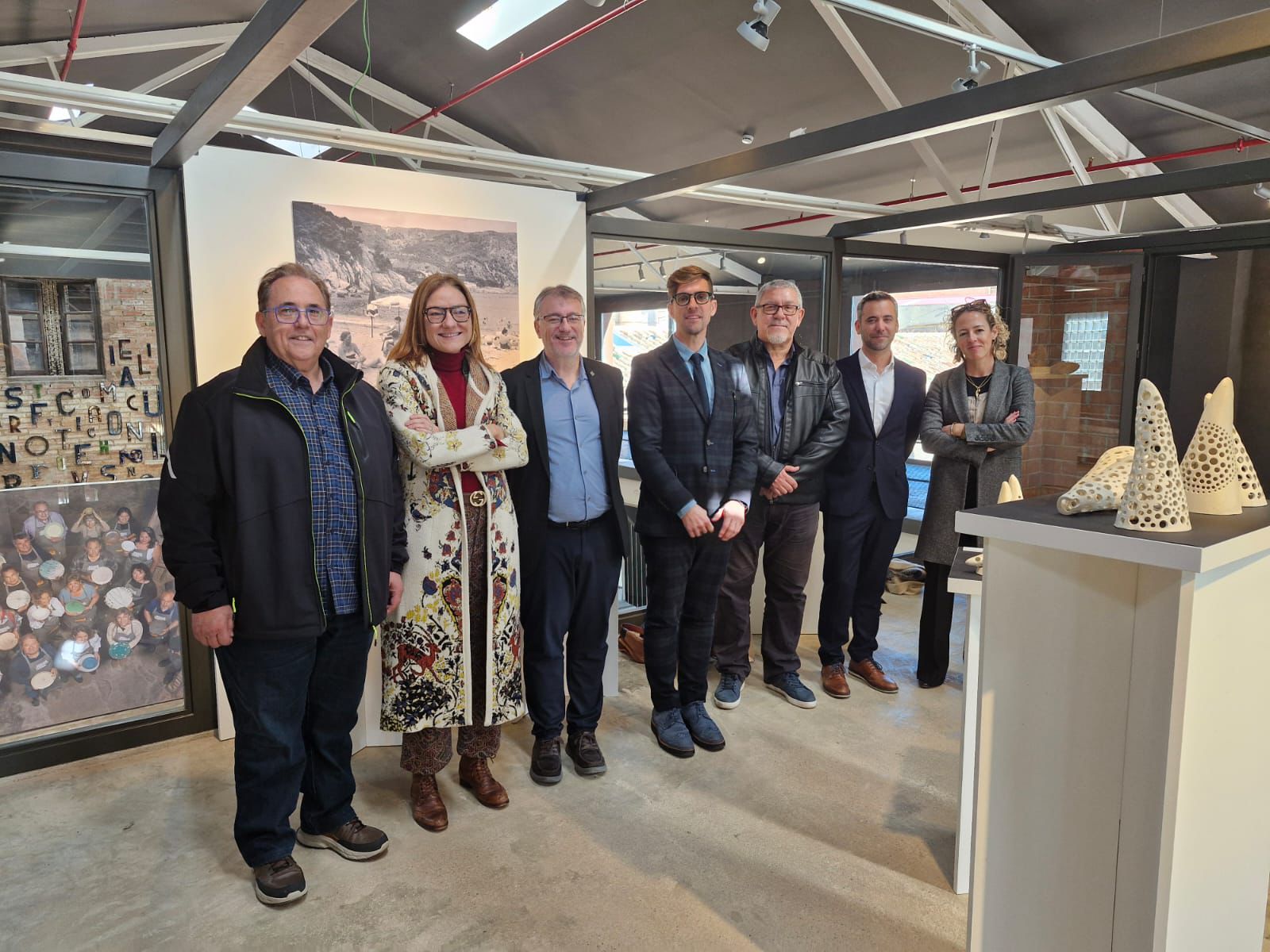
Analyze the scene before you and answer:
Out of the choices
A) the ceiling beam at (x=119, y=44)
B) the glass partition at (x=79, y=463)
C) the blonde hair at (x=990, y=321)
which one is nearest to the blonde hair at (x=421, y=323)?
the glass partition at (x=79, y=463)

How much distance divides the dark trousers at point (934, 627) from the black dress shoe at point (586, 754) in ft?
5.14

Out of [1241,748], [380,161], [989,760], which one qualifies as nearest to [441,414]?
[989,760]

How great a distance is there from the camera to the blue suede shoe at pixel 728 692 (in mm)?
3457

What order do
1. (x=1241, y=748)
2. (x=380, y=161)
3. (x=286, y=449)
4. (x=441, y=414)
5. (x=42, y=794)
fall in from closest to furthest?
(x=1241, y=748), (x=286, y=449), (x=441, y=414), (x=42, y=794), (x=380, y=161)

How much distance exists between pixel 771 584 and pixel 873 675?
0.66 m

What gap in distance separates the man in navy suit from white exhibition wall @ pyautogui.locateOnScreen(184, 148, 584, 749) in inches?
68.0

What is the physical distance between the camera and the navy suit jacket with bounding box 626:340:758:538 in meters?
2.98

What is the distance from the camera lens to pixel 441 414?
2514 mm

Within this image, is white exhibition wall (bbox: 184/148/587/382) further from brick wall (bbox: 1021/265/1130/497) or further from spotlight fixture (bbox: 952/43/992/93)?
brick wall (bbox: 1021/265/1130/497)

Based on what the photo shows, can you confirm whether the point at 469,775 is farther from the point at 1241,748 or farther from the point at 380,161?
the point at 380,161

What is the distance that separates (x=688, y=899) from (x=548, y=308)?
1.85m

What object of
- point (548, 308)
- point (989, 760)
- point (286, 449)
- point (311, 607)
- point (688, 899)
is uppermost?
point (548, 308)

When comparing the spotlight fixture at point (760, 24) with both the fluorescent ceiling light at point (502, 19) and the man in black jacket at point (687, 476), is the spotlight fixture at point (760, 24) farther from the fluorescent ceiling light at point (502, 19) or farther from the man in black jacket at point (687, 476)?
the fluorescent ceiling light at point (502, 19)

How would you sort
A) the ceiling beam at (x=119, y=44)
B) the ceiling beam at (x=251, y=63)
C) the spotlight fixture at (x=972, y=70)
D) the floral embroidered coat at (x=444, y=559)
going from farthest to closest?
A: the ceiling beam at (x=119, y=44) < the spotlight fixture at (x=972, y=70) < the floral embroidered coat at (x=444, y=559) < the ceiling beam at (x=251, y=63)
